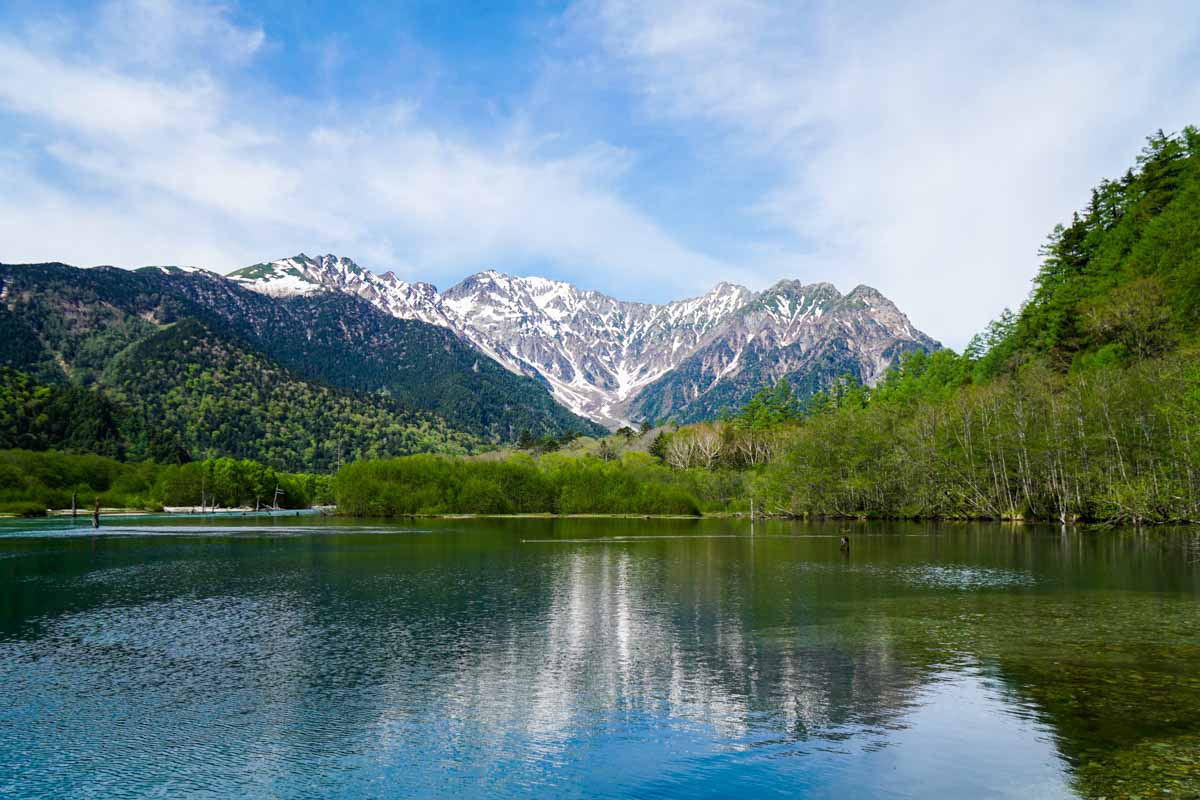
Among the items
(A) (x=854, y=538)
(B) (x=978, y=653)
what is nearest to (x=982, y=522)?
(A) (x=854, y=538)

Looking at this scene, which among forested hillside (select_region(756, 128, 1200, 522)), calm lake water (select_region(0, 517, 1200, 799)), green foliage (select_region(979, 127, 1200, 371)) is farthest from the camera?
green foliage (select_region(979, 127, 1200, 371))

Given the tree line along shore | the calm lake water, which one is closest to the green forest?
the tree line along shore

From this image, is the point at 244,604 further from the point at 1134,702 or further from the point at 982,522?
the point at 982,522

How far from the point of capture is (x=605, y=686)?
1124 inches

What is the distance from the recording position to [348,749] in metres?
21.6

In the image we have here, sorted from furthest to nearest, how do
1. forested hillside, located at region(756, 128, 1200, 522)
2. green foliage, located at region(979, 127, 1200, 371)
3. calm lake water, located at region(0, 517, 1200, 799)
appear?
green foliage, located at region(979, 127, 1200, 371) < forested hillside, located at region(756, 128, 1200, 522) < calm lake water, located at region(0, 517, 1200, 799)

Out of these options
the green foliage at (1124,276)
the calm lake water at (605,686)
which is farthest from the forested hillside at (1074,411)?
the calm lake water at (605,686)

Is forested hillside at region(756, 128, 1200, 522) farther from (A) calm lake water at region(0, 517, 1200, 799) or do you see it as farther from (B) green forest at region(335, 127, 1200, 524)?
(A) calm lake water at region(0, 517, 1200, 799)

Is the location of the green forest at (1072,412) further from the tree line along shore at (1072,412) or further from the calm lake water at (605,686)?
the calm lake water at (605,686)

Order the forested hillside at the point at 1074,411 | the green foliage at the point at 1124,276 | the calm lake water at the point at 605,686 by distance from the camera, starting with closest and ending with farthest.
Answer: the calm lake water at the point at 605,686
the forested hillside at the point at 1074,411
the green foliage at the point at 1124,276

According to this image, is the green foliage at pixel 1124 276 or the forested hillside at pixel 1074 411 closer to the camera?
the forested hillside at pixel 1074 411

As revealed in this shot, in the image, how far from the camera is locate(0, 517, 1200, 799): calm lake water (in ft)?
64.2

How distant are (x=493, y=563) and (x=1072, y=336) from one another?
408 ft

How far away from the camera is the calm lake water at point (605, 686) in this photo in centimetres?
1956
